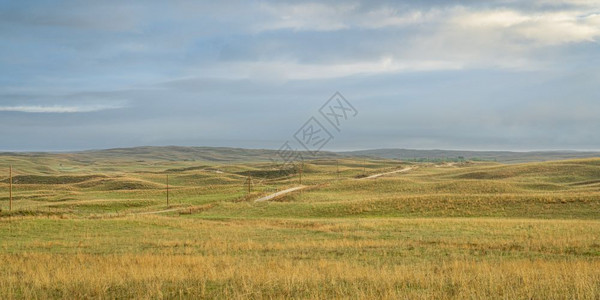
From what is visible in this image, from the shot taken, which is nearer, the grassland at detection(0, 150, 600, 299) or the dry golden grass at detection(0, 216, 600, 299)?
the dry golden grass at detection(0, 216, 600, 299)

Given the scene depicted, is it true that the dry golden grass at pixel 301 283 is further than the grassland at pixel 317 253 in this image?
No

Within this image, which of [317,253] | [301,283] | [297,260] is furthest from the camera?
[317,253]

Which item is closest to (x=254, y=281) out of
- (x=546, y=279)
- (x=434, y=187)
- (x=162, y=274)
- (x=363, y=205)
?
(x=162, y=274)

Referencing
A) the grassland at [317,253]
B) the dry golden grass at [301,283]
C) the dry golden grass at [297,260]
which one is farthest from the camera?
the grassland at [317,253]

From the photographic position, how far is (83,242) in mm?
25469

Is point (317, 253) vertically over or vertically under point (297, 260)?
under

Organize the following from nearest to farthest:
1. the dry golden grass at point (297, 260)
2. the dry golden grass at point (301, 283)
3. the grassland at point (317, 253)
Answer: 1. the dry golden grass at point (301, 283)
2. the dry golden grass at point (297, 260)
3. the grassland at point (317, 253)

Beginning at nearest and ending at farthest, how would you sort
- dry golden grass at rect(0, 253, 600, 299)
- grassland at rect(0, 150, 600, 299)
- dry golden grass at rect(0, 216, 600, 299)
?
dry golden grass at rect(0, 253, 600, 299)
dry golden grass at rect(0, 216, 600, 299)
grassland at rect(0, 150, 600, 299)

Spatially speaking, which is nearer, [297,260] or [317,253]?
[297,260]

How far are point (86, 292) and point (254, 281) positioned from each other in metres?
3.67

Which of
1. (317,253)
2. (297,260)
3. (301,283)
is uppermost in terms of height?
(301,283)

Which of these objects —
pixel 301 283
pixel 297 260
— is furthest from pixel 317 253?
pixel 301 283

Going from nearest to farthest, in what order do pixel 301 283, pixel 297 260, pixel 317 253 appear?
pixel 301 283
pixel 297 260
pixel 317 253

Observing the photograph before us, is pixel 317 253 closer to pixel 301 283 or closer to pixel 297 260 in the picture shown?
pixel 297 260
